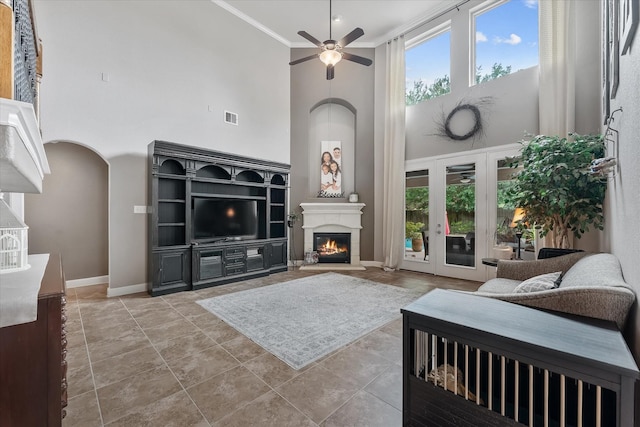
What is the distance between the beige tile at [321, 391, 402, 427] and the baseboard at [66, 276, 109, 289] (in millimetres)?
4930

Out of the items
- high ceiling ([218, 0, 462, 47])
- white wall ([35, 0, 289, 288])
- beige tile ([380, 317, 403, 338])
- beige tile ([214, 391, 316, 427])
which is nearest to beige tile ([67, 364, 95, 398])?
beige tile ([214, 391, 316, 427])

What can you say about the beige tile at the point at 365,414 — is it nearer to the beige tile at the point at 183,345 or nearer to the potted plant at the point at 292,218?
the beige tile at the point at 183,345

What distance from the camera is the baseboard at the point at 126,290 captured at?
4.02 m

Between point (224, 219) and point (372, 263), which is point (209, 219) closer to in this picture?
point (224, 219)

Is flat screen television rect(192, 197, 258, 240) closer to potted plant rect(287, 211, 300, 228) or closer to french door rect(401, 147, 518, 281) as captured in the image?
potted plant rect(287, 211, 300, 228)

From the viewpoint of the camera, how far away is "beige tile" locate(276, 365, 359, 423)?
1.72 metres

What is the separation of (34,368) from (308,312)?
247 centimetres

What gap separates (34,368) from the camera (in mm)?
1220

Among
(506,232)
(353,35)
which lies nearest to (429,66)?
(353,35)

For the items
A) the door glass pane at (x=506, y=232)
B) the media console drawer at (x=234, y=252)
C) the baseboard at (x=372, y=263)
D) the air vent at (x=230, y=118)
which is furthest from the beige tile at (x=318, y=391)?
the air vent at (x=230, y=118)

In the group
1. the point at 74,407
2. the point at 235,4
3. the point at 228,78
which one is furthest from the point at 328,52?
the point at 74,407

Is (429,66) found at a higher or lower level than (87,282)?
higher

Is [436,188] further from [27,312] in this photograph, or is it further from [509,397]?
[27,312]

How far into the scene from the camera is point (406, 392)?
147cm
